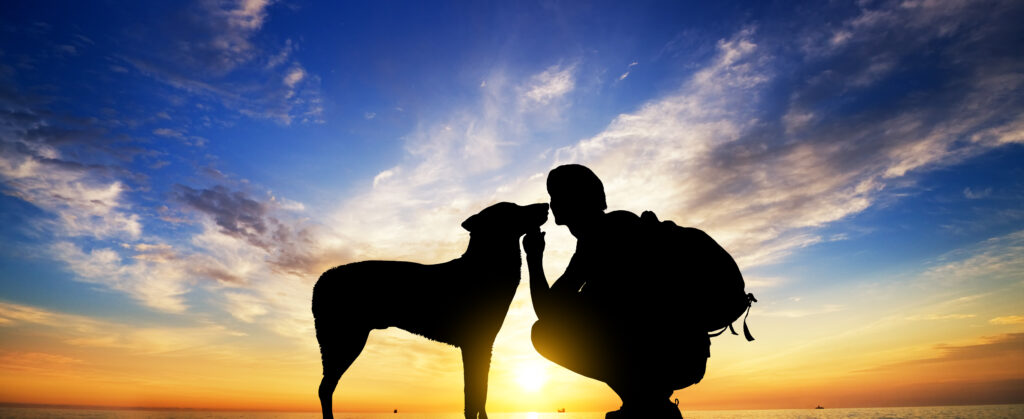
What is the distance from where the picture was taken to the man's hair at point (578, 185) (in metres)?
3.49

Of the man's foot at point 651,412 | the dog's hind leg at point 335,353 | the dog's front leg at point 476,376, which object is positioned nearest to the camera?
the man's foot at point 651,412

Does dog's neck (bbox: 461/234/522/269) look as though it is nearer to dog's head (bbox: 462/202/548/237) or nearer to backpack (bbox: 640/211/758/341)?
dog's head (bbox: 462/202/548/237)

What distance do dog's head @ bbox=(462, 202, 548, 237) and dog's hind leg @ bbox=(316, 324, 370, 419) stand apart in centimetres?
225

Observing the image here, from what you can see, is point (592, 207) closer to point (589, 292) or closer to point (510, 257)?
point (589, 292)

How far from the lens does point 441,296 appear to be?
6.68 metres

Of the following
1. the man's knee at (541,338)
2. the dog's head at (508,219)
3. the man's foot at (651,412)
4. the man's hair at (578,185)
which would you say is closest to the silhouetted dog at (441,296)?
the dog's head at (508,219)

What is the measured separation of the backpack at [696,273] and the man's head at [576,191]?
46cm

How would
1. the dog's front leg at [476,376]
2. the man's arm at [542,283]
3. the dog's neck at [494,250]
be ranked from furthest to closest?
the dog's neck at [494,250] → the dog's front leg at [476,376] → the man's arm at [542,283]

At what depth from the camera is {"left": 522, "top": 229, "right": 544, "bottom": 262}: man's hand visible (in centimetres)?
359

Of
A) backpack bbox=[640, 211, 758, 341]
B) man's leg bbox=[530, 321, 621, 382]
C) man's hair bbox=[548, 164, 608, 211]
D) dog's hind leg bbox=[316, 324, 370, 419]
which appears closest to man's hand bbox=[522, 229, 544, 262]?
man's hair bbox=[548, 164, 608, 211]

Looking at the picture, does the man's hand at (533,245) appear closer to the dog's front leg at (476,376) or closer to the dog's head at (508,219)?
the dog's head at (508,219)

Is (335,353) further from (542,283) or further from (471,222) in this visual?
(542,283)

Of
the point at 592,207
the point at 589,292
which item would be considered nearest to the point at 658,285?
the point at 589,292

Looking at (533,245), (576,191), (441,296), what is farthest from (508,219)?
(576,191)
